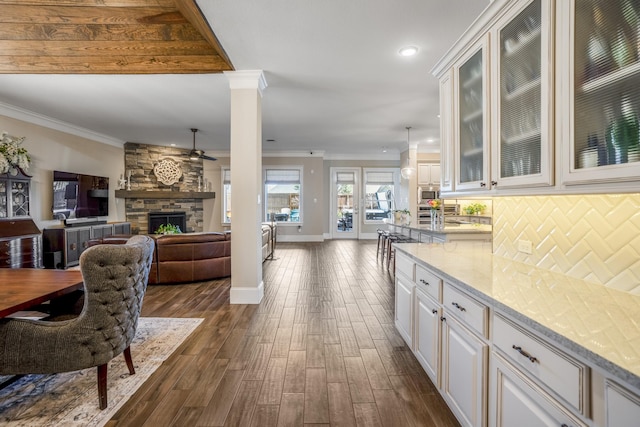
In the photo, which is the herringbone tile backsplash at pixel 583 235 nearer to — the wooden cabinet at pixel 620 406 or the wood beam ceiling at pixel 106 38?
the wooden cabinet at pixel 620 406

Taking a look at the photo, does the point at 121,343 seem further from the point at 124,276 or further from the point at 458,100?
the point at 458,100

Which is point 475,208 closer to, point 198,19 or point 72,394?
point 198,19

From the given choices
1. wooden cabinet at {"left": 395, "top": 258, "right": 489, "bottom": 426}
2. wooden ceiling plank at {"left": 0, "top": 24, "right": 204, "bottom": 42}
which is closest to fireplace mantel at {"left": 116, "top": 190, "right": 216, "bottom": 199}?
wooden ceiling plank at {"left": 0, "top": 24, "right": 204, "bottom": 42}

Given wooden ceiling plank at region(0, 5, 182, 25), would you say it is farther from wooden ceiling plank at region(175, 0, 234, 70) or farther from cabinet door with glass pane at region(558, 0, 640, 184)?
cabinet door with glass pane at region(558, 0, 640, 184)

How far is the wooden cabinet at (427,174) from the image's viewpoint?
26.6 feet

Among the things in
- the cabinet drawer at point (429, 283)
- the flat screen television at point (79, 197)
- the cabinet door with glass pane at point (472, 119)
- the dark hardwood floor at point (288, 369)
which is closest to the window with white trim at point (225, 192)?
the flat screen television at point (79, 197)

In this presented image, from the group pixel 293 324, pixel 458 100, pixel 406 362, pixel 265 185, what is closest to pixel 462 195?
pixel 458 100

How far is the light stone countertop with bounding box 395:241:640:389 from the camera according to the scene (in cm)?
78

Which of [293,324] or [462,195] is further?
[293,324]

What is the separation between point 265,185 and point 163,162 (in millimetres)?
2915

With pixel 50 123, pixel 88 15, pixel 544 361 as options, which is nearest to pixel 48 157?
pixel 50 123

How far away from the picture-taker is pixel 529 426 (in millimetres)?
1060

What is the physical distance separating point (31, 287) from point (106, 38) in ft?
8.67

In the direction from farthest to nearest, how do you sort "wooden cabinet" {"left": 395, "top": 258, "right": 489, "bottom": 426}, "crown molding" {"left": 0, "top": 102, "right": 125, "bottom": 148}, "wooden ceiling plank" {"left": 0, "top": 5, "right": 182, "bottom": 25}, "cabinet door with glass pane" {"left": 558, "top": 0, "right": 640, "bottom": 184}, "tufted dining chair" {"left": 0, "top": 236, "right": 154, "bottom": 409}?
"crown molding" {"left": 0, "top": 102, "right": 125, "bottom": 148}, "wooden ceiling plank" {"left": 0, "top": 5, "right": 182, "bottom": 25}, "tufted dining chair" {"left": 0, "top": 236, "right": 154, "bottom": 409}, "wooden cabinet" {"left": 395, "top": 258, "right": 489, "bottom": 426}, "cabinet door with glass pane" {"left": 558, "top": 0, "right": 640, "bottom": 184}
